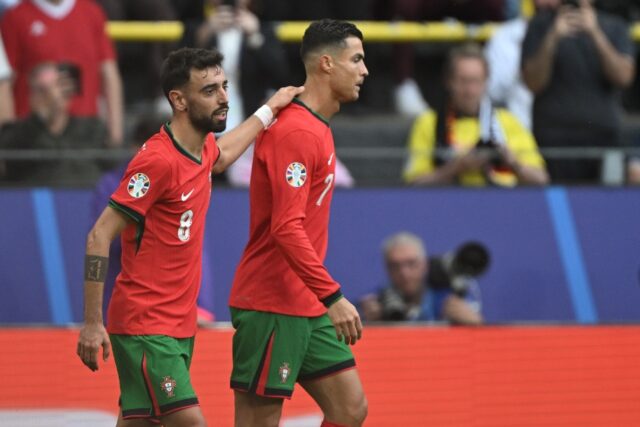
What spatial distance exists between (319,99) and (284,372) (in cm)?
124

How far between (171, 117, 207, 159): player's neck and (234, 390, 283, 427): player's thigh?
114 cm

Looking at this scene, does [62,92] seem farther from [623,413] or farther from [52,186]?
[623,413]

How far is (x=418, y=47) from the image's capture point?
44.9ft

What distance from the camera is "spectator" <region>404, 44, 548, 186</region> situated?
10.1 metres

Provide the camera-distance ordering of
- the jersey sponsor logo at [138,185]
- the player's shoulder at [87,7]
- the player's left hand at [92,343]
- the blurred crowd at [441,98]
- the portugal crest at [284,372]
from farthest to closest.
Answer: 1. the player's shoulder at [87,7]
2. the blurred crowd at [441,98]
3. the portugal crest at [284,372]
4. the jersey sponsor logo at [138,185]
5. the player's left hand at [92,343]

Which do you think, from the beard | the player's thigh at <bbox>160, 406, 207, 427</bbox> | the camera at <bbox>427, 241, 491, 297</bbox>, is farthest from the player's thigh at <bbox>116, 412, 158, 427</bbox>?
the camera at <bbox>427, 241, 491, 297</bbox>

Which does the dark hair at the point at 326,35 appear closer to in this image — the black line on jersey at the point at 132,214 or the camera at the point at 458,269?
the black line on jersey at the point at 132,214

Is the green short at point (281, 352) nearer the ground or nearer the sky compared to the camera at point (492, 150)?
nearer the sky

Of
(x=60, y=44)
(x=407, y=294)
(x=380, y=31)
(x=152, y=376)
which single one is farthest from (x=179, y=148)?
(x=380, y=31)

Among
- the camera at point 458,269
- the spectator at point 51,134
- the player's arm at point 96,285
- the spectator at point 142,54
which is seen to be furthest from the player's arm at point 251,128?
the spectator at point 142,54

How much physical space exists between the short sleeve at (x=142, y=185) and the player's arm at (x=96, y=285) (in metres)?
0.05

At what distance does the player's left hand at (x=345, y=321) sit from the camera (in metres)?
6.38

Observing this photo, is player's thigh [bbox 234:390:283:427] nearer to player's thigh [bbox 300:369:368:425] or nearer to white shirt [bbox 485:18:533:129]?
player's thigh [bbox 300:369:368:425]

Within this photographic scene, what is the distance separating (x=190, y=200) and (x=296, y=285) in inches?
25.7
